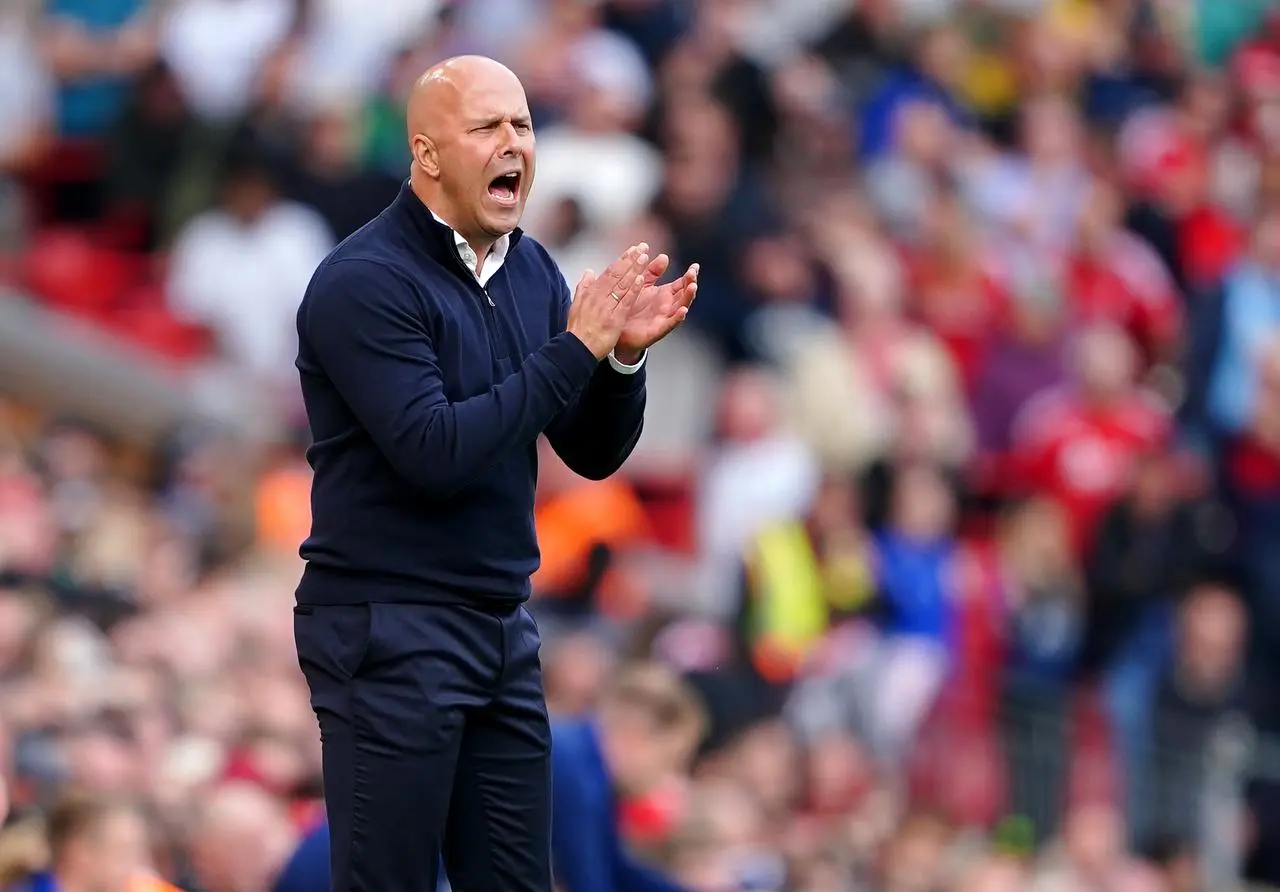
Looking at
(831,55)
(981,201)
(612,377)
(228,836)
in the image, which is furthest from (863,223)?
(612,377)

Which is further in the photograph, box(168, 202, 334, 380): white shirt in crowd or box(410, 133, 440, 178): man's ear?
box(168, 202, 334, 380): white shirt in crowd

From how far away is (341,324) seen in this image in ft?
12.7

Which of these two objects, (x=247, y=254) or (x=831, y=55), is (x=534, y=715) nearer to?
(x=247, y=254)

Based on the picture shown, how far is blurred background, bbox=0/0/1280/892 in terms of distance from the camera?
835 centimetres

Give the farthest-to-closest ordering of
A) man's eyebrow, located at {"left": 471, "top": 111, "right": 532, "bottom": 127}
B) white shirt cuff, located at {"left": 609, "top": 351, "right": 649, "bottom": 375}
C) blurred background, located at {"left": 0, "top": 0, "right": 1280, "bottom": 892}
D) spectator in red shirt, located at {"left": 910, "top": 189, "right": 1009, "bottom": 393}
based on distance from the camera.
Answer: spectator in red shirt, located at {"left": 910, "top": 189, "right": 1009, "bottom": 393}, blurred background, located at {"left": 0, "top": 0, "right": 1280, "bottom": 892}, white shirt cuff, located at {"left": 609, "top": 351, "right": 649, "bottom": 375}, man's eyebrow, located at {"left": 471, "top": 111, "right": 532, "bottom": 127}

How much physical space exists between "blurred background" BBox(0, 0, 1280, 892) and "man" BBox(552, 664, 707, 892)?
342 mm

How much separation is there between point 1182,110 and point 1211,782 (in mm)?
4981

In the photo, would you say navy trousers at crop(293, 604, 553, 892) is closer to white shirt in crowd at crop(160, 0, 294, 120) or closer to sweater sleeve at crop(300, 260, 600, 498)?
sweater sleeve at crop(300, 260, 600, 498)

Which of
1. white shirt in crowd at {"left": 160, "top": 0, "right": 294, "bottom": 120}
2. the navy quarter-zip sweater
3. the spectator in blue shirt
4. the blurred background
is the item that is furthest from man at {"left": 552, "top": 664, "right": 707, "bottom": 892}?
the spectator in blue shirt

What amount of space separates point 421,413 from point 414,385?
5 cm

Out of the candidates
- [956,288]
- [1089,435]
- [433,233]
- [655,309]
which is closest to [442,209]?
[433,233]

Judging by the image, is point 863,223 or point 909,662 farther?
point 863,223

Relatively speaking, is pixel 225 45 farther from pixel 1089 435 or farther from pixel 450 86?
pixel 450 86

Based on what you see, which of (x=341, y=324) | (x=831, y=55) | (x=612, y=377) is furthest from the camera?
(x=831, y=55)
